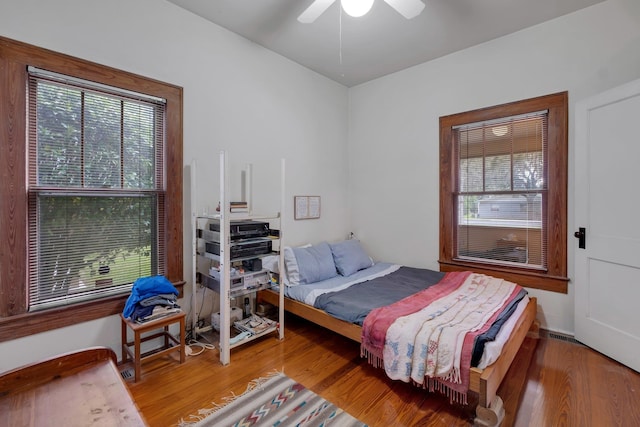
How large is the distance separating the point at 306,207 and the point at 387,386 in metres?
2.23

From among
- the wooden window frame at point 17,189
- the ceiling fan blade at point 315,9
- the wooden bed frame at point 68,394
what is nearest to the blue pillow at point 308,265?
the wooden window frame at point 17,189

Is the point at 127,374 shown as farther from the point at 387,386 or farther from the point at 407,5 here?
the point at 407,5

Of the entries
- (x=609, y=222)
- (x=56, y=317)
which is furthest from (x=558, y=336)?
(x=56, y=317)

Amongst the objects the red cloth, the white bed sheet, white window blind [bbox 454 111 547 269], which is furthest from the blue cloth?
white window blind [bbox 454 111 547 269]

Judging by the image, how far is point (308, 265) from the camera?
3.14 m

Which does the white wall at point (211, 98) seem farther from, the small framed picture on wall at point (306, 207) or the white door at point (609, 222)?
the white door at point (609, 222)

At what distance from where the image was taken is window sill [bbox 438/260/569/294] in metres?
2.78

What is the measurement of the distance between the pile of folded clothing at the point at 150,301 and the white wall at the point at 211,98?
33 centimetres

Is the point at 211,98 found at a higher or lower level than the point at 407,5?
lower

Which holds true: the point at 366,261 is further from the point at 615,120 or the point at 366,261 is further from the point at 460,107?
the point at 615,120

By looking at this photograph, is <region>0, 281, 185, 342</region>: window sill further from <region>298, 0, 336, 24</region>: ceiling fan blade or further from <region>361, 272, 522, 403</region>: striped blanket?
<region>298, 0, 336, 24</region>: ceiling fan blade

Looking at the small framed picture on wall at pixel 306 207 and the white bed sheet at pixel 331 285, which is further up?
the small framed picture on wall at pixel 306 207

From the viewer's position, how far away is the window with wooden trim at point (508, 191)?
276cm

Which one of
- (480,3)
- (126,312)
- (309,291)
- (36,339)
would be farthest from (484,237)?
(36,339)
